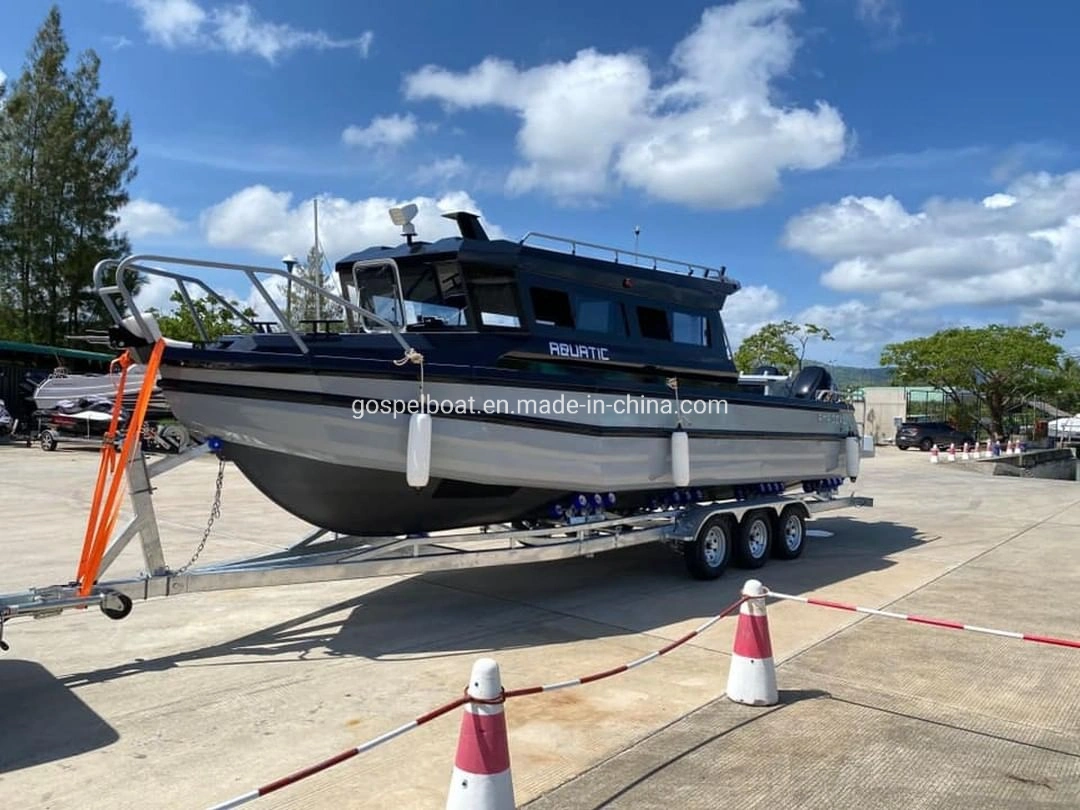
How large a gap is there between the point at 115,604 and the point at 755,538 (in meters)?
6.25

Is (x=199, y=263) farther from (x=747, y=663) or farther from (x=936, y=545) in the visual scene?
(x=936, y=545)

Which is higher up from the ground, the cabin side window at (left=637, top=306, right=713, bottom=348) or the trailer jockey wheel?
the cabin side window at (left=637, top=306, right=713, bottom=348)

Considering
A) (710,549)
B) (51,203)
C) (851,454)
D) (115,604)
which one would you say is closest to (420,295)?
(115,604)

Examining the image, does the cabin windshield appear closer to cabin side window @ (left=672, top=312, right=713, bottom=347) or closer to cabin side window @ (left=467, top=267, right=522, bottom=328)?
cabin side window @ (left=467, top=267, right=522, bottom=328)

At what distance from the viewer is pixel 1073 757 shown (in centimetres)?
427

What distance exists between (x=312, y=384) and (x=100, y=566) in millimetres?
1707

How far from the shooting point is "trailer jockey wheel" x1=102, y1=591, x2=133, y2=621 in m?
5.16

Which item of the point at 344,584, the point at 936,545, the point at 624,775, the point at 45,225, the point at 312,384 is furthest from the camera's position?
the point at 45,225

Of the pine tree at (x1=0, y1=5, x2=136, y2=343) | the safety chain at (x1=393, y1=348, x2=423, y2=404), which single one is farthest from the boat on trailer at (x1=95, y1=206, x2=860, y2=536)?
the pine tree at (x1=0, y1=5, x2=136, y2=343)

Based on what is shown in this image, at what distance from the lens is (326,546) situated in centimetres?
675

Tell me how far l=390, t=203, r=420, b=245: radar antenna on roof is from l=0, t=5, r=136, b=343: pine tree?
99.3 ft

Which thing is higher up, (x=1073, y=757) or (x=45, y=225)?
(x=45, y=225)

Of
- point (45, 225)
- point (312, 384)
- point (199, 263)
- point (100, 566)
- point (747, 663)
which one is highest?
point (45, 225)

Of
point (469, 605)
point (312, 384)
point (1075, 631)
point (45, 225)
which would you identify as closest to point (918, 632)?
point (1075, 631)
